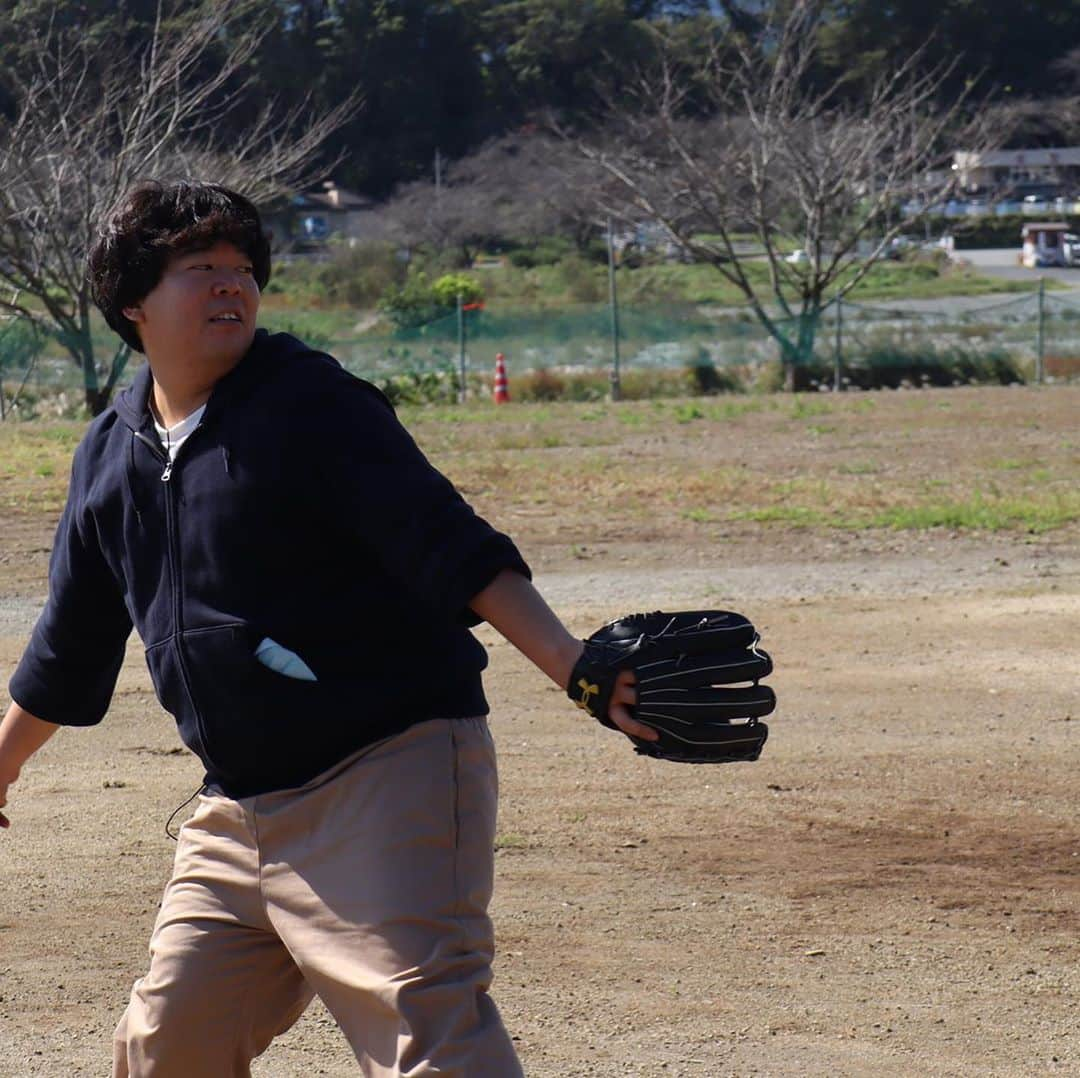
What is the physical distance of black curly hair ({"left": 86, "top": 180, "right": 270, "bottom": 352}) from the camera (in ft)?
8.69

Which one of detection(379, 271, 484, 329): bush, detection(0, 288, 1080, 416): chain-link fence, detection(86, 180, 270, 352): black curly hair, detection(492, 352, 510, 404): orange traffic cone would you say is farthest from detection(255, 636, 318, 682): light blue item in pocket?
detection(379, 271, 484, 329): bush

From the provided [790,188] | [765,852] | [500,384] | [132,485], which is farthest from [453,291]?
[132,485]

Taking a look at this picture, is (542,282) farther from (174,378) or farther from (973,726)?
(174,378)

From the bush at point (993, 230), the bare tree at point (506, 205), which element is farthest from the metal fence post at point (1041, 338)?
the bush at point (993, 230)

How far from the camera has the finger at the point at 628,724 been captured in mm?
2434

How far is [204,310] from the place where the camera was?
2.64 meters

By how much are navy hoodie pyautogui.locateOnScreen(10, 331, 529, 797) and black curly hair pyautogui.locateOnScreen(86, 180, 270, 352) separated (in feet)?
0.52

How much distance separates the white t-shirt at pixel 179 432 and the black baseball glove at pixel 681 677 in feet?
2.21

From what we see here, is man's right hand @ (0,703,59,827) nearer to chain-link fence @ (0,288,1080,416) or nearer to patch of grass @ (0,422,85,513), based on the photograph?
patch of grass @ (0,422,85,513)

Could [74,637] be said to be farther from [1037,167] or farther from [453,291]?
[1037,167]

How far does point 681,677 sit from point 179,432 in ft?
2.73

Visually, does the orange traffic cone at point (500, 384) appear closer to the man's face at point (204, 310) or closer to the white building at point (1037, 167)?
the man's face at point (204, 310)

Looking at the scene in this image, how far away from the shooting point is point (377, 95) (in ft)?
208

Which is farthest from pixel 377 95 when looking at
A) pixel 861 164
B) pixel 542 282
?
pixel 861 164
